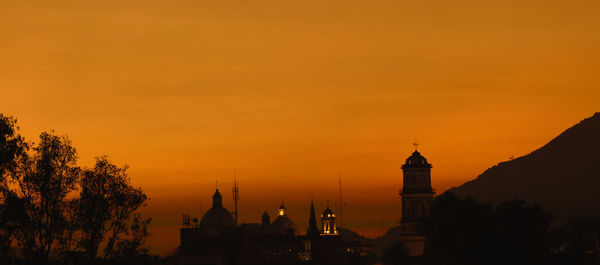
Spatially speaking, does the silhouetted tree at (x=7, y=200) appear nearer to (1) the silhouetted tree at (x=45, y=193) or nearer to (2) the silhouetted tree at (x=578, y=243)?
(1) the silhouetted tree at (x=45, y=193)

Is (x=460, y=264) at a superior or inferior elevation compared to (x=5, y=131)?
inferior

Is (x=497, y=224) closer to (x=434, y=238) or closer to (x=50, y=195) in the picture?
(x=434, y=238)

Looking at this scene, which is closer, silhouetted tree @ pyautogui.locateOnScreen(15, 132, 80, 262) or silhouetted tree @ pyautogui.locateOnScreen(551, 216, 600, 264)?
silhouetted tree @ pyautogui.locateOnScreen(15, 132, 80, 262)

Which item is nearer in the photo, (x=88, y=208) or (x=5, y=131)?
(x=5, y=131)

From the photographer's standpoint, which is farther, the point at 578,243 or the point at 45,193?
the point at 578,243

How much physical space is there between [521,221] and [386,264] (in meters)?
48.9

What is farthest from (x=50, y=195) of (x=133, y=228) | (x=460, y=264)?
(x=460, y=264)

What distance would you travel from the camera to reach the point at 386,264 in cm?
18388

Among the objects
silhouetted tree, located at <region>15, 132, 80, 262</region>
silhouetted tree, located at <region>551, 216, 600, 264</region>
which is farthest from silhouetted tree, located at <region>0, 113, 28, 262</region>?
silhouetted tree, located at <region>551, 216, 600, 264</region>

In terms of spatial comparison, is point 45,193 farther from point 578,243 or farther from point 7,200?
point 578,243

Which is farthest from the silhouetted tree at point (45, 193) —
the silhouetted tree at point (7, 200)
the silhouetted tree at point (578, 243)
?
the silhouetted tree at point (578, 243)

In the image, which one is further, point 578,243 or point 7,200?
point 578,243

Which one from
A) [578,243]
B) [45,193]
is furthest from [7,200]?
[578,243]

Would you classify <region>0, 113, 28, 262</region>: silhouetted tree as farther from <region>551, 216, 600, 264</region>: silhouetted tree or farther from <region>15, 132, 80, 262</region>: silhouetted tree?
<region>551, 216, 600, 264</region>: silhouetted tree
